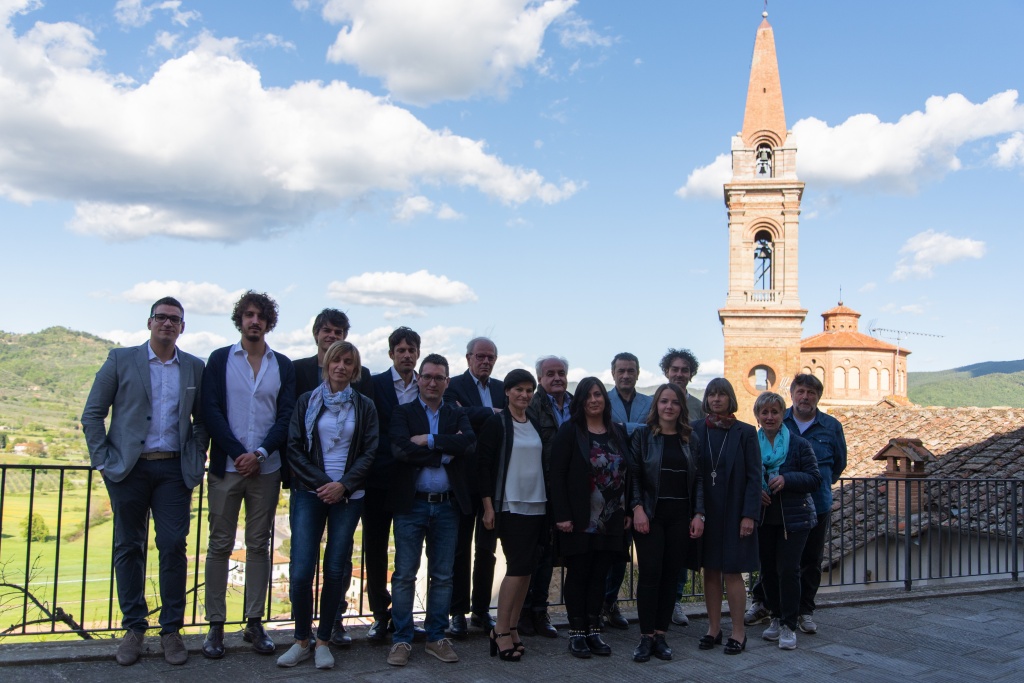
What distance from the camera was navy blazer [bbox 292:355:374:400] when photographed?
4945 mm

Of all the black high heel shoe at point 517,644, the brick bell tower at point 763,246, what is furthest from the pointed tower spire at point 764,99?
the black high heel shoe at point 517,644

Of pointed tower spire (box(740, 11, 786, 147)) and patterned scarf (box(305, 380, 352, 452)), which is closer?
patterned scarf (box(305, 380, 352, 452))

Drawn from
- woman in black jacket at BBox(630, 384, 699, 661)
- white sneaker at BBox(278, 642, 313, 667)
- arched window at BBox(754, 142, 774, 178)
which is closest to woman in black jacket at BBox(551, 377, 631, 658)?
woman in black jacket at BBox(630, 384, 699, 661)

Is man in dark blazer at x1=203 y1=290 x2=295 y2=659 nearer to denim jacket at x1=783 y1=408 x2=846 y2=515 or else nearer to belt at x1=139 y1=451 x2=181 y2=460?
Result: belt at x1=139 y1=451 x2=181 y2=460

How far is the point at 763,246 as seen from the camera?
3509 cm

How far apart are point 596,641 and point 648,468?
46.5 inches

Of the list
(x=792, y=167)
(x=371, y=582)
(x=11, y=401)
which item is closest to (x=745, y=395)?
(x=792, y=167)

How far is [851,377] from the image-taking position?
5328cm

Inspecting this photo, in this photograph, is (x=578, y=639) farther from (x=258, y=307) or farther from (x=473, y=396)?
(x=258, y=307)

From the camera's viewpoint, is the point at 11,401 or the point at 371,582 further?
the point at 11,401

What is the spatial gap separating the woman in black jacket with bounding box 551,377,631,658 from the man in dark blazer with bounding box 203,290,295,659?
175 cm

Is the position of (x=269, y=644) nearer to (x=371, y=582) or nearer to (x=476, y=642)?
(x=371, y=582)

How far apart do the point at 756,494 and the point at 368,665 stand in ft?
8.92

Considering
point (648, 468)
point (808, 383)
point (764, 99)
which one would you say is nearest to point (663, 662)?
point (648, 468)
